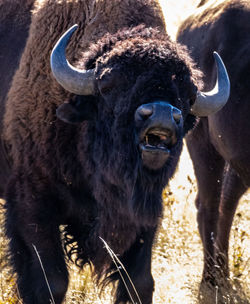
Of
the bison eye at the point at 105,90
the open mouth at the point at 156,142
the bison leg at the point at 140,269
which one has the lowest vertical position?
the bison leg at the point at 140,269

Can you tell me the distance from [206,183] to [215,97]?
198 cm

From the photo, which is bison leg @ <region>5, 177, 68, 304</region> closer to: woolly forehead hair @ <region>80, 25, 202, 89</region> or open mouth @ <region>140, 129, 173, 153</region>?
open mouth @ <region>140, 129, 173, 153</region>

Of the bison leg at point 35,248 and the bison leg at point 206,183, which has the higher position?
the bison leg at point 206,183

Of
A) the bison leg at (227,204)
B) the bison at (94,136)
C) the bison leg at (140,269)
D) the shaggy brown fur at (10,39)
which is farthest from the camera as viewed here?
the bison leg at (227,204)

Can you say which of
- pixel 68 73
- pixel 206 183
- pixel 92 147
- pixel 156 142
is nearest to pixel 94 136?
pixel 92 147

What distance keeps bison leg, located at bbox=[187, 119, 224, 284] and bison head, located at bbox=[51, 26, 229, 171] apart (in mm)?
1632

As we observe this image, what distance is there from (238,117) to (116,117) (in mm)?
1419

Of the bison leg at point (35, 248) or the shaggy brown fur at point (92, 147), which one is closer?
the shaggy brown fur at point (92, 147)

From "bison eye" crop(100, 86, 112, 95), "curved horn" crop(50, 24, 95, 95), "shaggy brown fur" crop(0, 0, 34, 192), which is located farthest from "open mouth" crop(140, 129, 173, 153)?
"shaggy brown fur" crop(0, 0, 34, 192)

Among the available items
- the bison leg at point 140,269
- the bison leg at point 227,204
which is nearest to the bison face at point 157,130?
the bison leg at point 140,269

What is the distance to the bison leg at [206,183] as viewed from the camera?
5961 millimetres

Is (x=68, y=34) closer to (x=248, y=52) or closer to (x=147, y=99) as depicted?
(x=147, y=99)

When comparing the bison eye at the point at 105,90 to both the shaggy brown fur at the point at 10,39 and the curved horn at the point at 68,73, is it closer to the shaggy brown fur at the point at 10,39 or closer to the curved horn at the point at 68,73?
the curved horn at the point at 68,73

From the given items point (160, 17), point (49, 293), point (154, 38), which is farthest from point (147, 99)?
point (49, 293)
